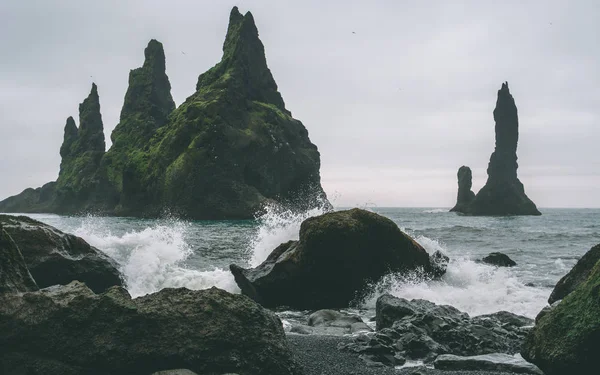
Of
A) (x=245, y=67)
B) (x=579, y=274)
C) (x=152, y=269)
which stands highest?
(x=245, y=67)

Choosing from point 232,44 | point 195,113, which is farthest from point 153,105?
point 195,113

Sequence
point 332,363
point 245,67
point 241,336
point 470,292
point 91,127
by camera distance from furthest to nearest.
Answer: point 91,127 < point 245,67 < point 470,292 < point 332,363 < point 241,336

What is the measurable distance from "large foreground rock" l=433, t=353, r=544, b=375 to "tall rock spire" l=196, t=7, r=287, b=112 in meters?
83.0

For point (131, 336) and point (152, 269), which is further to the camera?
point (152, 269)

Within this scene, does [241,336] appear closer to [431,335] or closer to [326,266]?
[431,335]

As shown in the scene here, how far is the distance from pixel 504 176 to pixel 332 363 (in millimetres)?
116466

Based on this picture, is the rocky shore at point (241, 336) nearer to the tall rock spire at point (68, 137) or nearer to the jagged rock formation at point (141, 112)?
the jagged rock formation at point (141, 112)

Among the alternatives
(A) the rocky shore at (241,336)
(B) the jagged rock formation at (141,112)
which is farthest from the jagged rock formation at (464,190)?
(A) the rocky shore at (241,336)

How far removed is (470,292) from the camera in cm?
1273

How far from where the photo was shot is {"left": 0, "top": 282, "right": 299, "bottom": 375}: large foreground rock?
519 centimetres

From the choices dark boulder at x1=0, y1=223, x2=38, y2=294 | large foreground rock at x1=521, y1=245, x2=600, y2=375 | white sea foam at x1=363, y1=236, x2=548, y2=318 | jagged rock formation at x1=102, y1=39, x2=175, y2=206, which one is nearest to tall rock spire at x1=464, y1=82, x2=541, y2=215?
jagged rock formation at x1=102, y1=39, x2=175, y2=206

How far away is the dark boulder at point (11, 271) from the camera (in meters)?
5.56

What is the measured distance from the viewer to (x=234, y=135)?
7800cm

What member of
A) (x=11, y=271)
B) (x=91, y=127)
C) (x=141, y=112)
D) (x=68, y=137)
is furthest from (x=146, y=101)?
(x=11, y=271)
